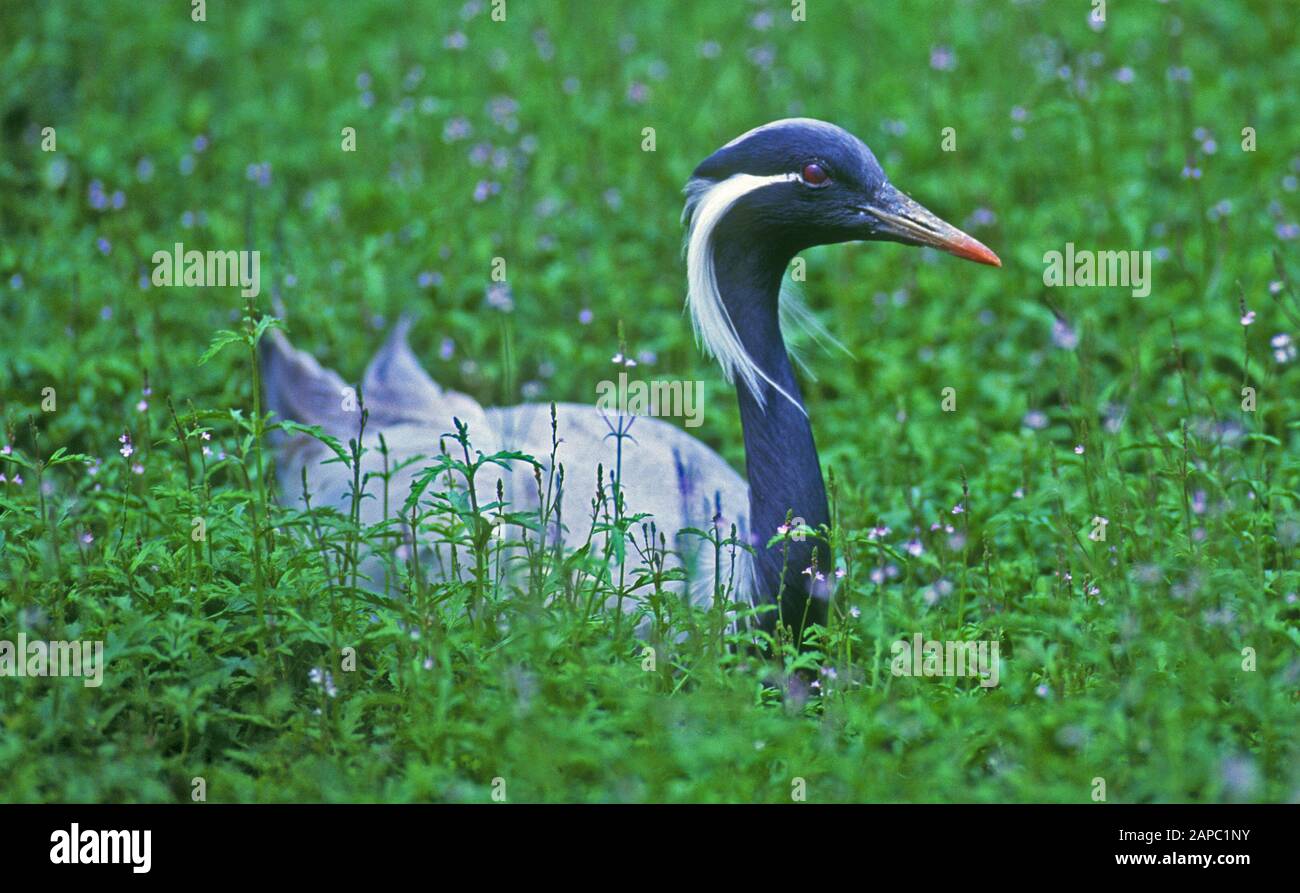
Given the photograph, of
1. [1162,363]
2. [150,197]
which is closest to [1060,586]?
[1162,363]

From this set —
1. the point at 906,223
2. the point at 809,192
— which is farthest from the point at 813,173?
the point at 906,223

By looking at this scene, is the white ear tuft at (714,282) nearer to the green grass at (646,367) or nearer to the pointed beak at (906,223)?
the pointed beak at (906,223)

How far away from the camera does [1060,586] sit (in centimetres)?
461

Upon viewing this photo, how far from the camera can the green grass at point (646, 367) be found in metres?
4.04

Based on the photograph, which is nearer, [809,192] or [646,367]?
[809,192]

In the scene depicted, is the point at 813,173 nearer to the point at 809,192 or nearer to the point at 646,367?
the point at 809,192

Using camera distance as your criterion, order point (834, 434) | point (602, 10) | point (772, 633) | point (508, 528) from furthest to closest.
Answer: point (602, 10), point (834, 434), point (508, 528), point (772, 633)

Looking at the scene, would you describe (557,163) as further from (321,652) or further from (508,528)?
(321,652)

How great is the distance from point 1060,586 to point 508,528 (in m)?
1.83

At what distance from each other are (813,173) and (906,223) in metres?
0.33

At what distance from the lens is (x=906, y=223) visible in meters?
5.04

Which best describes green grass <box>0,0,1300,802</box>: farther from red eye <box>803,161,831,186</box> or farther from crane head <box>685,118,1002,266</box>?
red eye <box>803,161,831,186</box>

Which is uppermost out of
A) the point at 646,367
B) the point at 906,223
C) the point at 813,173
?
the point at 813,173

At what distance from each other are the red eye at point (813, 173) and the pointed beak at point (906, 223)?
0.58 ft
